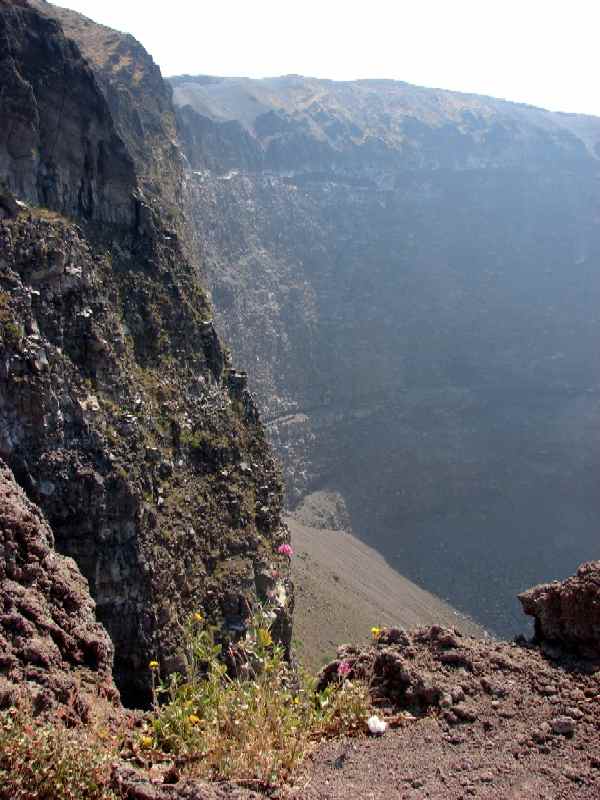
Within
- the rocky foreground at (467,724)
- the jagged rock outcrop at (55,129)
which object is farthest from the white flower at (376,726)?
the jagged rock outcrop at (55,129)

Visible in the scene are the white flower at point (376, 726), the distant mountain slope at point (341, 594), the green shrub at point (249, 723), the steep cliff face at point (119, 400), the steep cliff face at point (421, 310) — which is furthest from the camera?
the steep cliff face at point (421, 310)

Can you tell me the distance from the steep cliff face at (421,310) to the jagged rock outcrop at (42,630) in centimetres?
5294

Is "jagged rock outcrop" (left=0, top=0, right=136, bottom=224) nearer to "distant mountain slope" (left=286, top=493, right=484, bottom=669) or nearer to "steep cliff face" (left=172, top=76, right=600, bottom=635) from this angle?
"distant mountain slope" (left=286, top=493, right=484, bottom=669)

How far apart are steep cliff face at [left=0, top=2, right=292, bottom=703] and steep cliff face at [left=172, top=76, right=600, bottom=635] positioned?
3815 centimetres

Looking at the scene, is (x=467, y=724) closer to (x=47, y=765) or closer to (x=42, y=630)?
(x=47, y=765)

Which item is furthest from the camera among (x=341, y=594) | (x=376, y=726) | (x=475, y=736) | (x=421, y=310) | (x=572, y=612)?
(x=421, y=310)

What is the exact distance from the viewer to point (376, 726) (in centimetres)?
691

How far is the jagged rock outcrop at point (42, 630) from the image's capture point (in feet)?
22.3

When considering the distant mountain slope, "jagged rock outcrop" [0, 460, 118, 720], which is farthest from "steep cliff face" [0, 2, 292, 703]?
the distant mountain slope

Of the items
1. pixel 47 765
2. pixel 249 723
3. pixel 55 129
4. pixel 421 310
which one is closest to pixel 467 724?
pixel 249 723

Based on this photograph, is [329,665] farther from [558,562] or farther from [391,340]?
[391,340]

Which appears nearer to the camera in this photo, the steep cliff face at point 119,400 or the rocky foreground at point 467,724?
the rocky foreground at point 467,724

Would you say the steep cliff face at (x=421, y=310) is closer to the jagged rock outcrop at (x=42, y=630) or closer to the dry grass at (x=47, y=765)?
the jagged rock outcrop at (x=42, y=630)

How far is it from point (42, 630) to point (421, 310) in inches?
3755
